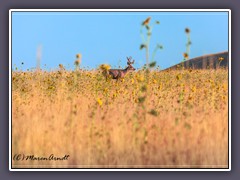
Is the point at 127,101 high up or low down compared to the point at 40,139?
up

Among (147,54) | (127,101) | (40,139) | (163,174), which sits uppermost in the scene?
(147,54)

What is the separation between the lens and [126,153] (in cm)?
600

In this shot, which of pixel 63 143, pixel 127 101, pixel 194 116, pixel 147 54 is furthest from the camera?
pixel 127 101

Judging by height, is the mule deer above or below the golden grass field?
above

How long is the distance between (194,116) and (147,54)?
79.0 inches

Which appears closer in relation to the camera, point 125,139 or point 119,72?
point 125,139

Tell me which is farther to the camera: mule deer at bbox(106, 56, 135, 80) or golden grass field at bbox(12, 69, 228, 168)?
mule deer at bbox(106, 56, 135, 80)

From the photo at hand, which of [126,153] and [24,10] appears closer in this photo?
[126,153]

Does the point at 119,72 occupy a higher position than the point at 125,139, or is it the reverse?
the point at 119,72

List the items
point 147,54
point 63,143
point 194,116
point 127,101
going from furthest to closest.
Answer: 1. point 127,101
2. point 194,116
3. point 63,143
4. point 147,54

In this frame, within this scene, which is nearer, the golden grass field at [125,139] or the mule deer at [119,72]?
the golden grass field at [125,139]

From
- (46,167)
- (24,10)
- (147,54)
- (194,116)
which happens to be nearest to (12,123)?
(46,167)

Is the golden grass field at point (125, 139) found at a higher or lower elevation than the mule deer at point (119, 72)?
lower

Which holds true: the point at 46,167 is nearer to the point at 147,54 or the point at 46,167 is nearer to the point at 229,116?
the point at 147,54
